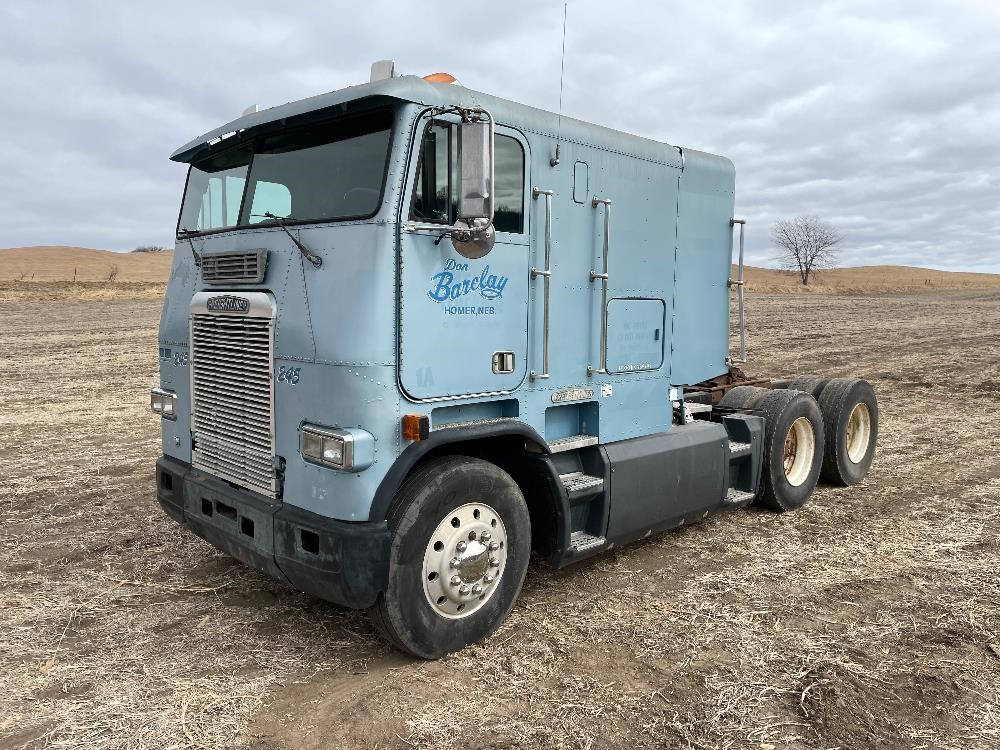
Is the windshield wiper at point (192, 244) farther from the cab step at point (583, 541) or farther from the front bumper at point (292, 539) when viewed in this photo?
the cab step at point (583, 541)

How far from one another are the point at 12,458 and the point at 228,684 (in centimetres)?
655

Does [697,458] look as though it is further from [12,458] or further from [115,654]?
[12,458]

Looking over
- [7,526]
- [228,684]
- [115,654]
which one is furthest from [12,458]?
[228,684]

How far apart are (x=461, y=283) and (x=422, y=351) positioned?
49cm

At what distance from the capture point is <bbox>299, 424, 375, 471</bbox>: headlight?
3.86m

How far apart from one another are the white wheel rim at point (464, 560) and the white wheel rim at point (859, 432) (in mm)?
5344

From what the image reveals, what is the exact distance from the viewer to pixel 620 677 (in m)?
4.11

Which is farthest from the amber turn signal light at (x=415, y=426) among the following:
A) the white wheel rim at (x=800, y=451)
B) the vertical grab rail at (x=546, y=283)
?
the white wheel rim at (x=800, y=451)

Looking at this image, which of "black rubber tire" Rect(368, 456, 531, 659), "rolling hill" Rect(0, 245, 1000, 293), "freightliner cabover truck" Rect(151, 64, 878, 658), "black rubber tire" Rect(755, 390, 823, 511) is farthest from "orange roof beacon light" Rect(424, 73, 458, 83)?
"rolling hill" Rect(0, 245, 1000, 293)

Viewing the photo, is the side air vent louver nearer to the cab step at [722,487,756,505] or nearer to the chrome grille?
→ the chrome grille

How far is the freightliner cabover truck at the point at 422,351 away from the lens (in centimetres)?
398

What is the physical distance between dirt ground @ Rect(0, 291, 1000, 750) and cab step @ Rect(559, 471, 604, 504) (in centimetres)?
74

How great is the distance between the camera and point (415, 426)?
4012 millimetres

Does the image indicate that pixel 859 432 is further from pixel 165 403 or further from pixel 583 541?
pixel 165 403
